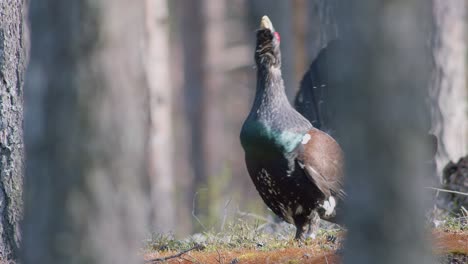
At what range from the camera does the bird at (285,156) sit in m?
6.12

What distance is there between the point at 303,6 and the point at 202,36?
412 cm

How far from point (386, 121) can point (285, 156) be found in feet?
10.4

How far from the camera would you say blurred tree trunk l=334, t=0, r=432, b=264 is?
9.59 feet

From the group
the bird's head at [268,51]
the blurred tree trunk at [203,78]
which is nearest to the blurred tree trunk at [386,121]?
the bird's head at [268,51]

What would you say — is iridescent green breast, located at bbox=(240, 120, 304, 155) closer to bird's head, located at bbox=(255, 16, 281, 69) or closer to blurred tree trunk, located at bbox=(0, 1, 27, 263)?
bird's head, located at bbox=(255, 16, 281, 69)

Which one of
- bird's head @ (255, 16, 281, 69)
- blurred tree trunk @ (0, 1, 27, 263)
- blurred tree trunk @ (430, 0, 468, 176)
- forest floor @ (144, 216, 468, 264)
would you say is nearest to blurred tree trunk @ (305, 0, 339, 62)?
blurred tree trunk @ (430, 0, 468, 176)

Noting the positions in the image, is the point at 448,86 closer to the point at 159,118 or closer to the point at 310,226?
the point at 310,226

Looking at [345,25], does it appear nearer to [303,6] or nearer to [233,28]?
[303,6]

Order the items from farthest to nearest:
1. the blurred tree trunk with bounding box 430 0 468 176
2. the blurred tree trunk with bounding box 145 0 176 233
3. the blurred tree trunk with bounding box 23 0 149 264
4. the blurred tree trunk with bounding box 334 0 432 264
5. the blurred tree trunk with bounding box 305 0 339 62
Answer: the blurred tree trunk with bounding box 145 0 176 233 < the blurred tree trunk with bounding box 430 0 468 176 < the blurred tree trunk with bounding box 305 0 339 62 < the blurred tree trunk with bounding box 23 0 149 264 < the blurred tree trunk with bounding box 334 0 432 264

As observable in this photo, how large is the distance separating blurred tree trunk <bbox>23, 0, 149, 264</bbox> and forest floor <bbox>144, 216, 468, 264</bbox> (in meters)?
1.57

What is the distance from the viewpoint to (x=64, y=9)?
11.8ft

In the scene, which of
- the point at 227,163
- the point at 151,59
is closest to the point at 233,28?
the point at 151,59

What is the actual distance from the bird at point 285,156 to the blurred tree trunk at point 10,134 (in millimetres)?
1471

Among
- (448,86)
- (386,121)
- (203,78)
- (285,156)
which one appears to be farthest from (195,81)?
(386,121)
